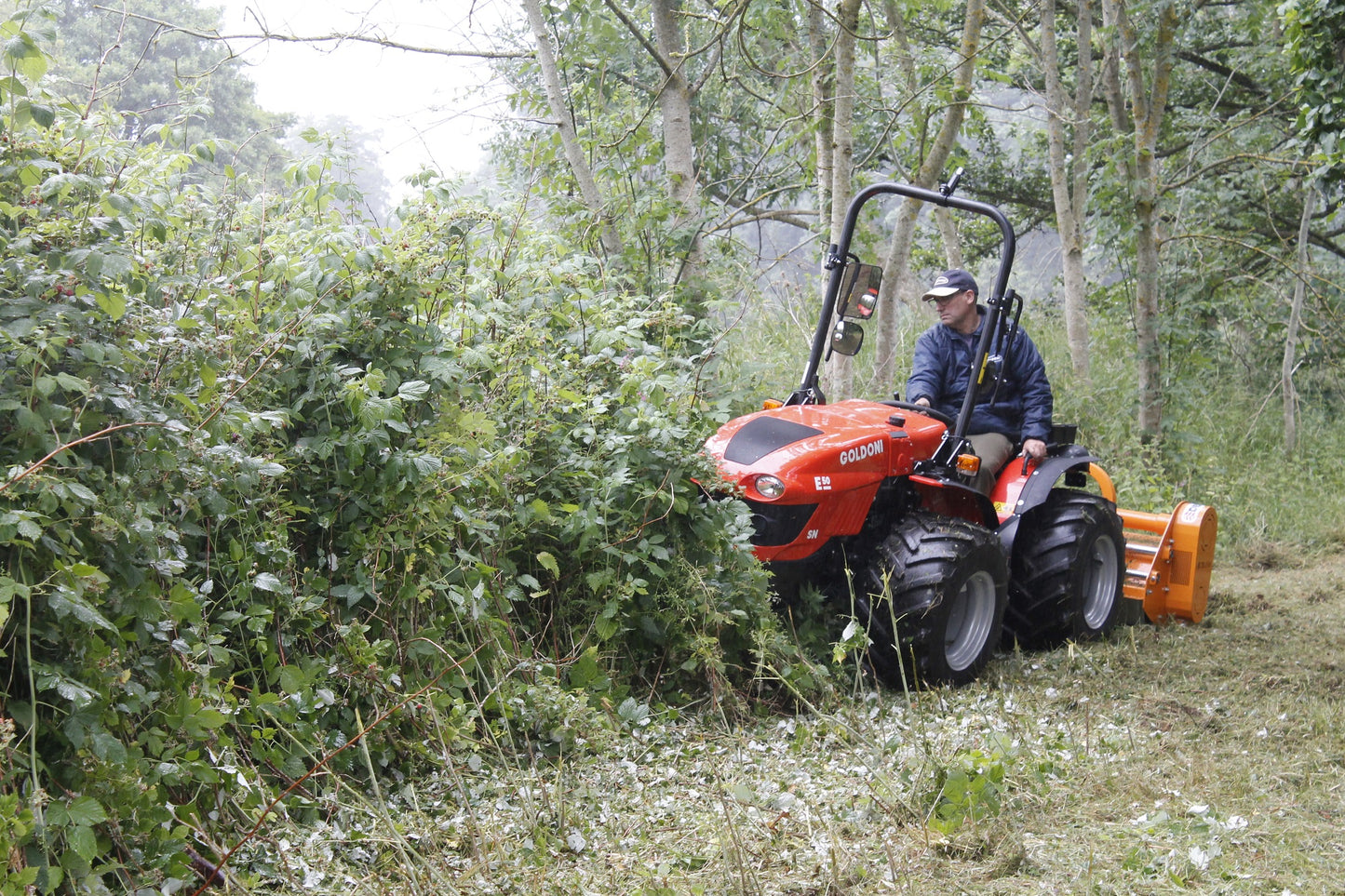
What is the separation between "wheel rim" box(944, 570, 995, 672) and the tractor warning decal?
69 cm

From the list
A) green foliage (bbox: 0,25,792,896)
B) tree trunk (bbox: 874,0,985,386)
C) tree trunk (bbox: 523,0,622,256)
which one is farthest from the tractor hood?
tree trunk (bbox: 874,0,985,386)

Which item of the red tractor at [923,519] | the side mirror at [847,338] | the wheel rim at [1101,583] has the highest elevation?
the side mirror at [847,338]

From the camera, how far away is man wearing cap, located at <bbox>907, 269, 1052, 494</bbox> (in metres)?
5.68

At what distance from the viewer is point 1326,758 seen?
3.87 m

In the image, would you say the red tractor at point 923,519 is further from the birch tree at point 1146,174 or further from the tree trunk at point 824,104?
the birch tree at point 1146,174

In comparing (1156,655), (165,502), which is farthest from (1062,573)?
(165,502)

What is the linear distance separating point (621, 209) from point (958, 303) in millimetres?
2124

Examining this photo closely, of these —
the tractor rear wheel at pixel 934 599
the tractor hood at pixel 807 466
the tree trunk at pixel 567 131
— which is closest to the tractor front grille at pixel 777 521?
the tractor hood at pixel 807 466

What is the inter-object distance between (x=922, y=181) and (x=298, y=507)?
20.3 feet

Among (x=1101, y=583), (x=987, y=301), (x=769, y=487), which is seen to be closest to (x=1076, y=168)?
(x=1101, y=583)

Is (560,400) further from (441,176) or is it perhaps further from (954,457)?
(954,457)

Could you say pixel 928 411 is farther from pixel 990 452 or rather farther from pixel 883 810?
pixel 883 810

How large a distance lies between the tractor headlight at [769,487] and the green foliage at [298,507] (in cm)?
21

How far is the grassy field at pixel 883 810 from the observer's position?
2.79 m
